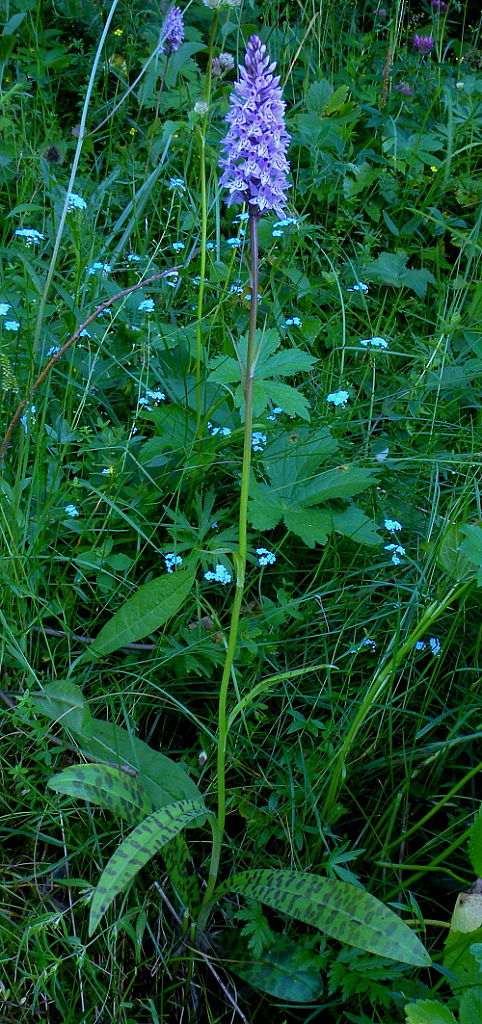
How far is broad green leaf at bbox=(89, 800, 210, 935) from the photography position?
106cm

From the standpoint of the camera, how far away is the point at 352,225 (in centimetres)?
299

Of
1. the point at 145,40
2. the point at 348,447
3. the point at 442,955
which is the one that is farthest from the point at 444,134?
the point at 442,955

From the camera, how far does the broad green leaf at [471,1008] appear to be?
40.4 inches

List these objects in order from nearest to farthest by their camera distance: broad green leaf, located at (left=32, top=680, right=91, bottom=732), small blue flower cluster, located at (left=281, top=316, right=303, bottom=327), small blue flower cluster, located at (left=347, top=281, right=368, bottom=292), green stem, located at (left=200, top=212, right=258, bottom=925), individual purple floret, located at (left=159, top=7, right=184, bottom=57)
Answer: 1. green stem, located at (left=200, top=212, right=258, bottom=925)
2. broad green leaf, located at (left=32, top=680, right=91, bottom=732)
3. individual purple floret, located at (left=159, top=7, right=184, bottom=57)
4. small blue flower cluster, located at (left=281, top=316, right=303, bottom=327)
5. small blue flower cluster, located at (left=347, top=281, right=368, bottom=292)

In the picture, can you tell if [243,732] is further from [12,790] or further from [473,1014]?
[473,1014]

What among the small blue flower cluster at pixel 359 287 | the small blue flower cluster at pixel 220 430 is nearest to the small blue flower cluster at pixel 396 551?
the small blue flower cluster at pixel 220 430

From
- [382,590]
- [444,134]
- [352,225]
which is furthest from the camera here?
[444,134]

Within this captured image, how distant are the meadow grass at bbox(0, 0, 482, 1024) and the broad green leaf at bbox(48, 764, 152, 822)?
0.39ft

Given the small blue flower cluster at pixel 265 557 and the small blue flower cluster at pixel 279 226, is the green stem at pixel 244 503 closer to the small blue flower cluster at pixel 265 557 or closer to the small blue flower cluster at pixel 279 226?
the small blue flower cluster at pixel 265 557

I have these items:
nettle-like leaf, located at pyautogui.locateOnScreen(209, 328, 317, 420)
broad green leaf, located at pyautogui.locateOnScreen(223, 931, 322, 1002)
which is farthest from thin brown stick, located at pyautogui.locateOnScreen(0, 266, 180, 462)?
broad green leaf, located at pyautogui.locateOnScreen(223, 931, 322, 1002)

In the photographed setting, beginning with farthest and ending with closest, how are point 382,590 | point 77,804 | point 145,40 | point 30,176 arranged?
point 145,40, point 30,176, point 382,590, point 77,804

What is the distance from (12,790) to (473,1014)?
78 centimetres

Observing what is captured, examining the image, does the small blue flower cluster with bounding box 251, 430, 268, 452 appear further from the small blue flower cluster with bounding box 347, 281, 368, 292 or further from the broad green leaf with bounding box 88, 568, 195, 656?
the small blue flower cluster with bounding box 347, 281, 368, 292

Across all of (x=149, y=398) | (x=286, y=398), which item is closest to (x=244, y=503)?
(x=286, y=398)
